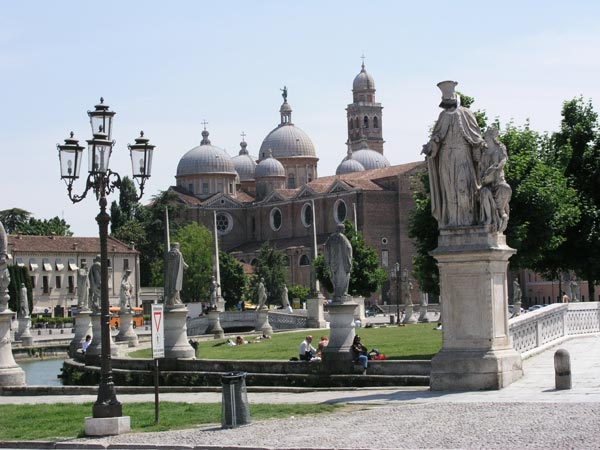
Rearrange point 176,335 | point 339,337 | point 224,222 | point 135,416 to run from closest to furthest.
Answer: point 135,416, point 339,337, point 176,335, point 224,222

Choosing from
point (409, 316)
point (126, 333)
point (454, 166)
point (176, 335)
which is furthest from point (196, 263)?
Answer: point (454, 166)

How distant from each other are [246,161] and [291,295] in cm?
5623

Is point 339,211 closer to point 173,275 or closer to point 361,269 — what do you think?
point 361,269

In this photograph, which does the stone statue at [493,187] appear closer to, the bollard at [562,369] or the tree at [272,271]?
the bollard at [562,369]

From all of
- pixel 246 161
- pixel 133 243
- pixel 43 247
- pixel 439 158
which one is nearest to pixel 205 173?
pixel 246 161

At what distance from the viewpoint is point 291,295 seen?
11556 centimetres

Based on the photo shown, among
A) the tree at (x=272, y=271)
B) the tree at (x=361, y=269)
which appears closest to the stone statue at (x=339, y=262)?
the tree at (x=361, y=269)

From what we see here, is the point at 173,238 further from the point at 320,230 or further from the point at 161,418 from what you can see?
the point at 161,418

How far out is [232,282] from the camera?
112m

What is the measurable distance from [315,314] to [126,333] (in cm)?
1793

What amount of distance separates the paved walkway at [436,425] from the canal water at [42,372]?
2267 cm

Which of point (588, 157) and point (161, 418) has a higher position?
point (588, 157)

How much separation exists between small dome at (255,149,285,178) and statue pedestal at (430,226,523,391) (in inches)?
5256

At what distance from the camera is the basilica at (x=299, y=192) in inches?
5049
